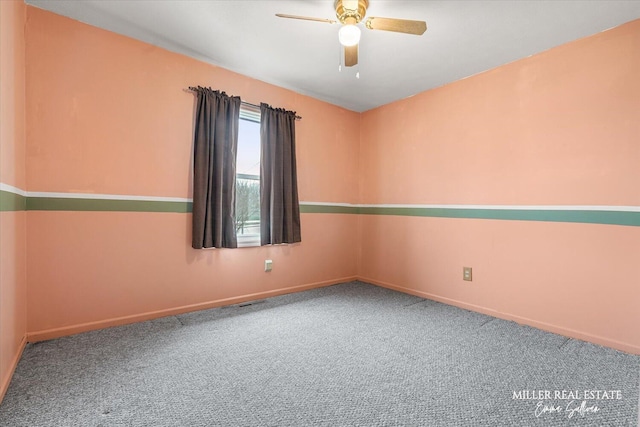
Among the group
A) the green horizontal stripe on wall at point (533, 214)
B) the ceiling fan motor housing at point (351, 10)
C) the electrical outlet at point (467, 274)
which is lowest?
the electrical outlet at point (467, 274)

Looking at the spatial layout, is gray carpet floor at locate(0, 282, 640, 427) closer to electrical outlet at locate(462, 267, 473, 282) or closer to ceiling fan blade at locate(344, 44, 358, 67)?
electrical outlet at locate(462, 267, 473, 282)

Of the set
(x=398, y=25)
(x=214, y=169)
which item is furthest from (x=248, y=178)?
(x=398, y=25)

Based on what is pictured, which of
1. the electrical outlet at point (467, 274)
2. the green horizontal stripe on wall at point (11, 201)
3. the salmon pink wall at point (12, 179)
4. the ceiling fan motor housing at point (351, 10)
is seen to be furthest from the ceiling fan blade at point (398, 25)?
the green horizontal stripe on wall at point (11, 201)

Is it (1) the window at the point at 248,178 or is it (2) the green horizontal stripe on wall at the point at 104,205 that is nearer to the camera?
(2) the green horizontal stripe on wall at the point at 104,205

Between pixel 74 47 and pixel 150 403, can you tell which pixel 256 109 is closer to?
pixel 74 47

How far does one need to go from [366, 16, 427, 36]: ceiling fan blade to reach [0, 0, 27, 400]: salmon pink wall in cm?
204

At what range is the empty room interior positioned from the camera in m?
1.57

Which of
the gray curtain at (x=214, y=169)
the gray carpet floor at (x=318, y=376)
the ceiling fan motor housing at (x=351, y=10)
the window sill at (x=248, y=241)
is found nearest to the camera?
the gray carpet floor at (x=318, y=376)

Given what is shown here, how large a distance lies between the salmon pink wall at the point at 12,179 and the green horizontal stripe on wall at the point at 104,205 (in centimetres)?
12

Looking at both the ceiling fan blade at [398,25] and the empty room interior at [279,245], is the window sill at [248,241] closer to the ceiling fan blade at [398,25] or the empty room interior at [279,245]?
the empty room interior at [279,245]

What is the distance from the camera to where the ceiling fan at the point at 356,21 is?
6.06 feet

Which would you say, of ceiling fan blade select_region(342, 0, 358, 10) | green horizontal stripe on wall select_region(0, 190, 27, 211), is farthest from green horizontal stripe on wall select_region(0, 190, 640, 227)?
ceiling fan blade select_region(342, 0, 358, 10)

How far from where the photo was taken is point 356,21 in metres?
2.01

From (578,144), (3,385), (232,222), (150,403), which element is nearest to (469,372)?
(150,403)
